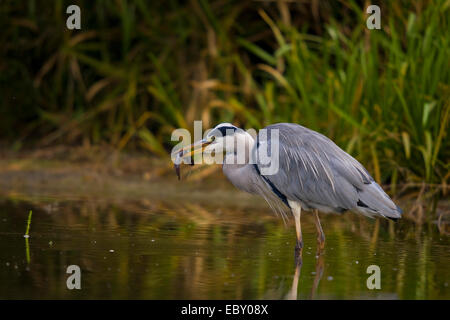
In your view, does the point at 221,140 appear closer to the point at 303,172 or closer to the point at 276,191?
the point at 276,191

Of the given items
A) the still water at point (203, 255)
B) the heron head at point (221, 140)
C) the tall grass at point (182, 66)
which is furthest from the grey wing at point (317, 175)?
the tall grass at point (182, 66)

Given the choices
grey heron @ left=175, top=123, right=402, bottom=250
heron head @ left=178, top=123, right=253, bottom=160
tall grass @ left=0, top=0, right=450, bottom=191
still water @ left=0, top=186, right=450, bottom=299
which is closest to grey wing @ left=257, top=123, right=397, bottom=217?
grey heron @ left=175, top=123, right=402, bottom=250

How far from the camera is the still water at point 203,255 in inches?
220

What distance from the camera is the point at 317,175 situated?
7422mm

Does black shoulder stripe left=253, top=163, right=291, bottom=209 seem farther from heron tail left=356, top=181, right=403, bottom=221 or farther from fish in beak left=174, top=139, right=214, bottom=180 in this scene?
heron tail left=356, top=181, right=403, bottom=221

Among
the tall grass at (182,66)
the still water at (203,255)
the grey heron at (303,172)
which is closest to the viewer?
the still water at (203,255)

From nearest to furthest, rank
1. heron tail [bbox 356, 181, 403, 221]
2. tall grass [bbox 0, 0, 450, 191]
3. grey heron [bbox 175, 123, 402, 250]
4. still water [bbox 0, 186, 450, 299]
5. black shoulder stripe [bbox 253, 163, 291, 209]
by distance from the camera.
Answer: still water [bbox 0, 186, 450, 299], heron tail [bbox 356, 181, 403, 221], grey heron [bbox 175, 123, 402, 250], black shoulder stripe [bbox 253, 163, 291, 209], tall grass [bbox 0, 0, 450, 191]

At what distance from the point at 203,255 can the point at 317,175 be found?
122 cm

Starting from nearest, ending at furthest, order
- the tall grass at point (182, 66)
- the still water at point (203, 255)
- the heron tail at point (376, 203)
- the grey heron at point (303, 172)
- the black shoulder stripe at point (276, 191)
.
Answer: the still water at point (203, 255)
the heron tail at point (376, 203)
the grey heron at point (303, 172)
the black shoulder stripe at point (276, 191)
the tall grass at point (182, 66)

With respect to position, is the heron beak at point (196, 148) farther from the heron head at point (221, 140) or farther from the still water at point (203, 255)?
the still water at point (203, 255)

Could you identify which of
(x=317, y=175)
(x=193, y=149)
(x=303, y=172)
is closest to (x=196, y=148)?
(x=193, y=149)

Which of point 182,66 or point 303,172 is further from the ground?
point 182,66

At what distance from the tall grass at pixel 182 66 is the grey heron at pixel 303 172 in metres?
2.60

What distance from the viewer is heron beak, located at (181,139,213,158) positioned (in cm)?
751
